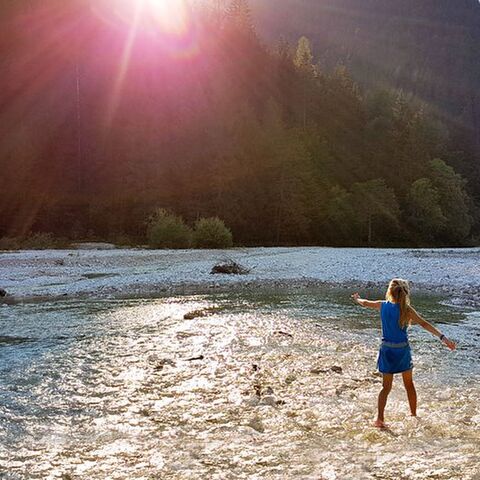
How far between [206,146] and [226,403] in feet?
272

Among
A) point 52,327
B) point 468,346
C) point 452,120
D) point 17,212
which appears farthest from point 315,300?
point 452,120

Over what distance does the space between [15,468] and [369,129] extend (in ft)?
343

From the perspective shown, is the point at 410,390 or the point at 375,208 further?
the point at 375,208

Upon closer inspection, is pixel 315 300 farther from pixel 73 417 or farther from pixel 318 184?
pixel 318 184

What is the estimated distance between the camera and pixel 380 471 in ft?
18.9

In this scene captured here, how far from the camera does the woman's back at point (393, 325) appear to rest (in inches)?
290

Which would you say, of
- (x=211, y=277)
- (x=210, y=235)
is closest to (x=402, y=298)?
(x=211, y=277)

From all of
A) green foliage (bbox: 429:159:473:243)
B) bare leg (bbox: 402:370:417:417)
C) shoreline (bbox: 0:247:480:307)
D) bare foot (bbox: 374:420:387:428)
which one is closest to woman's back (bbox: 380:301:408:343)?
bare leg (bbox: 402:370:417:417)

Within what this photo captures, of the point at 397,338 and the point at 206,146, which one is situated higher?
the point at 206,146

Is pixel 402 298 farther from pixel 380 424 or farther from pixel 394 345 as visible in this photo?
pixel 380 424

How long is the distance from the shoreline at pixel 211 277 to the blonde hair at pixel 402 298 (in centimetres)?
1353

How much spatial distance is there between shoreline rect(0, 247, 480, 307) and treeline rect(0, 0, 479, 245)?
35.8 meters

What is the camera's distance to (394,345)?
7422 mm

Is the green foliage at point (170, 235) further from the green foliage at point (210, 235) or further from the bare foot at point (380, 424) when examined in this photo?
the bare foot at point (380, 424)
